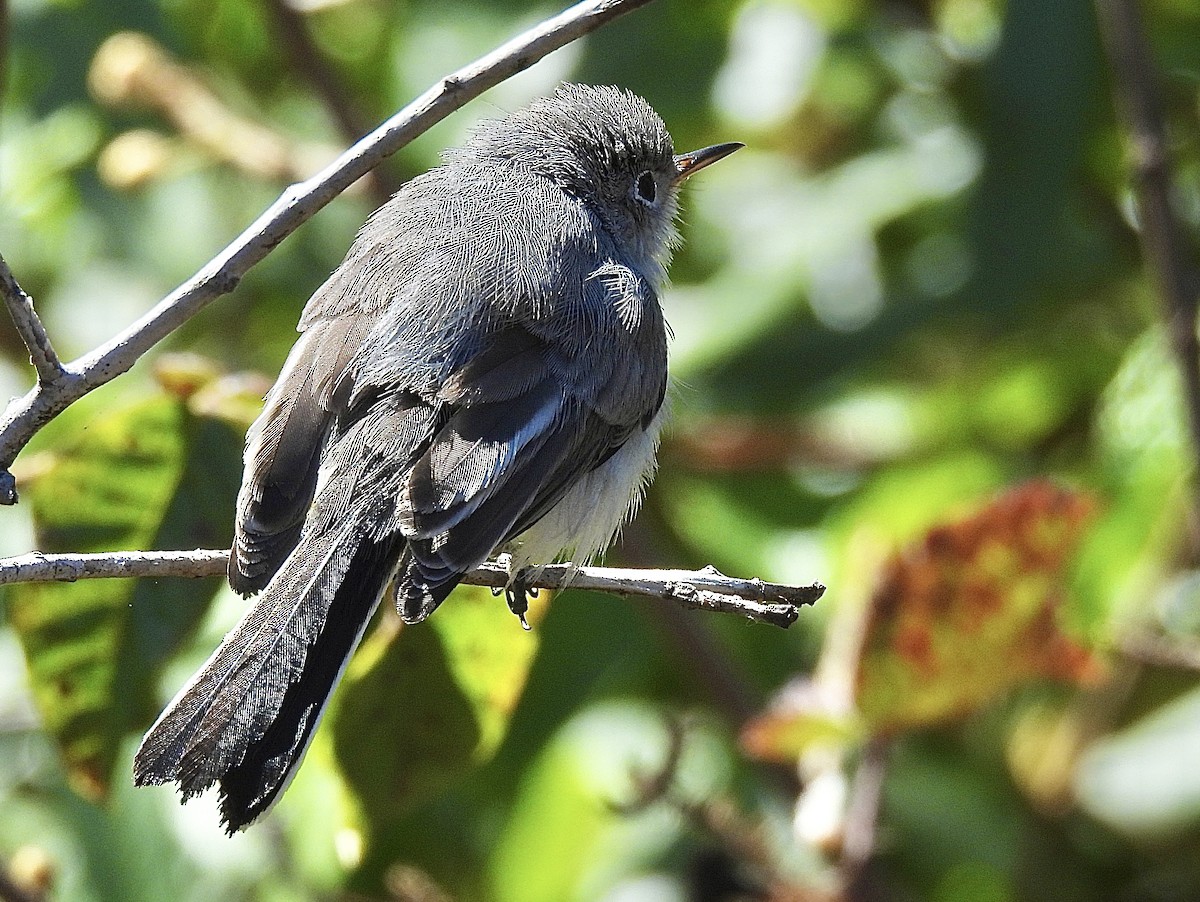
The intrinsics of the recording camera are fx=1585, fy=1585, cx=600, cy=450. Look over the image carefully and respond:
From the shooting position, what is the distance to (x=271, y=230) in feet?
6.40

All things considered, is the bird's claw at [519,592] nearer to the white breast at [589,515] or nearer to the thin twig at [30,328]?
the white breast at [589,515]

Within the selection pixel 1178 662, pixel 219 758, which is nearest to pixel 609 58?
pixel 1178 662

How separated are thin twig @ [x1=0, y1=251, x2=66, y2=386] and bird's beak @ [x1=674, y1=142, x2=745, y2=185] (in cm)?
182

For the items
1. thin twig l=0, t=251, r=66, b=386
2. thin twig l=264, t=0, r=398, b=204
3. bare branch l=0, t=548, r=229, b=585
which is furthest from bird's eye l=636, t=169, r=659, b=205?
thin twig l=0, t=251, r=66, b=386

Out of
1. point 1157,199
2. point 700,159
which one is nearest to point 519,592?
point 700,159

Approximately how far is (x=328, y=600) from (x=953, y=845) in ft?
5.52

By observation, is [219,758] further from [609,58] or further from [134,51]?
[609,58]

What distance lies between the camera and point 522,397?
2617 millimetres

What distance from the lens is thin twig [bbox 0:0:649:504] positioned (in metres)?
1.93

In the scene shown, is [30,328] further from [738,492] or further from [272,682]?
[738,492]

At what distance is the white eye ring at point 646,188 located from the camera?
11.2 feet

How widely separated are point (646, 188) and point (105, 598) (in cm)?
157

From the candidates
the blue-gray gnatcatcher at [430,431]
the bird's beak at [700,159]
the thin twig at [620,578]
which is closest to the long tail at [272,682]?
the blue-gray gnatcatcher at [430,431]

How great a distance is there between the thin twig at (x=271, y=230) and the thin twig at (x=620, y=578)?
11cm
